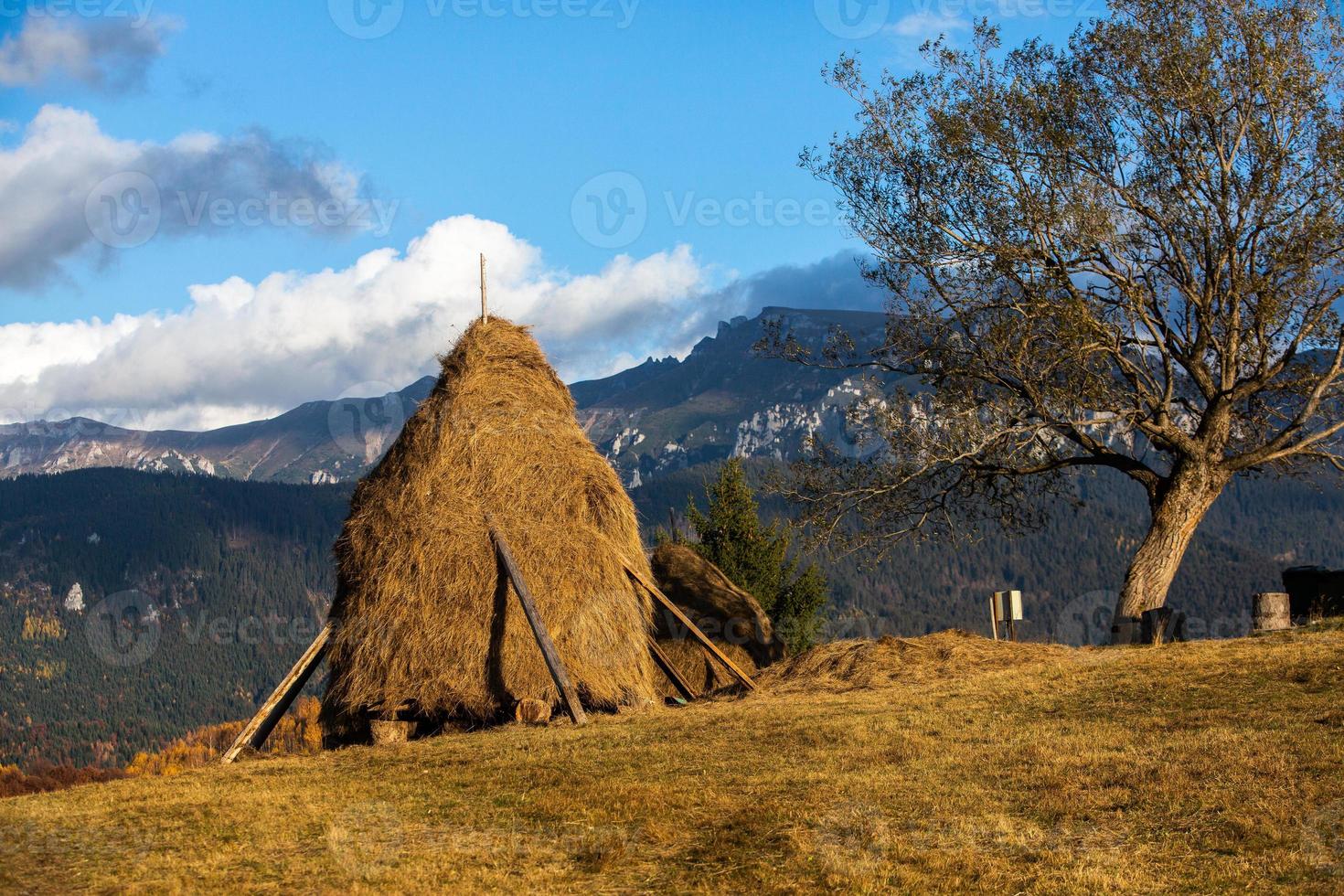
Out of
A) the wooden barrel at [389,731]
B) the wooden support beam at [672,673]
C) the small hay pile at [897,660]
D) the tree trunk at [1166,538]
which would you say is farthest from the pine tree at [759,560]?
the wooden barrel at [389,731]

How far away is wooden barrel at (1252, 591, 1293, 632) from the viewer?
20.2 metres

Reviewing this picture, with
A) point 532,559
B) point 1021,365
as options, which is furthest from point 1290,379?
point 532,559

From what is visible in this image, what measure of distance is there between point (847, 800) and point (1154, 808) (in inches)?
97.6

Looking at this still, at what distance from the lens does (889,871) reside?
8.78 meters

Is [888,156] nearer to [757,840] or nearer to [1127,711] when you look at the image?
[1127,711]

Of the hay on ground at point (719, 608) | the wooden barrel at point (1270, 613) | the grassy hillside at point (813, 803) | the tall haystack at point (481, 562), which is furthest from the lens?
the hay on ground at point (719, 608)

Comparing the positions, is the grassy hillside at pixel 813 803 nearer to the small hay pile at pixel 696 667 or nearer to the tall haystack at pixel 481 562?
the tall haystack at pixel 481 562

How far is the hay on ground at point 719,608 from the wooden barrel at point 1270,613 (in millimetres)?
9122

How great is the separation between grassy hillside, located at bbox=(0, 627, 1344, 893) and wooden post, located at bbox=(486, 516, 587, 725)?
0.67 meters

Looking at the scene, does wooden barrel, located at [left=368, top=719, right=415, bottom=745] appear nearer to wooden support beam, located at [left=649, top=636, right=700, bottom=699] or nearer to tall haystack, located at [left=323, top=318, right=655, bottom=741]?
tall haystack, located at [left=323, top=318, right=655, bottom=741]

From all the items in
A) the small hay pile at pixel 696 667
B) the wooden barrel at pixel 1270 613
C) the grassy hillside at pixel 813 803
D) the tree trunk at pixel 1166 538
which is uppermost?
the tree trunk at pixel 1166 538

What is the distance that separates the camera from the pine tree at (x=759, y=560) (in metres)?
35.9

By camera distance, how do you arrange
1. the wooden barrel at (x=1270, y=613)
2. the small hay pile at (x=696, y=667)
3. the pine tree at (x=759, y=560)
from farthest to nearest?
the pine tree at (x=759, y=560), the small hay pile at (x=696, y=667), the wooden barrel at (x=1270, y=613)

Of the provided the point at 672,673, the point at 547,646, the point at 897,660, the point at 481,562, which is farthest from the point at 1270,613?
the point at 481,562
